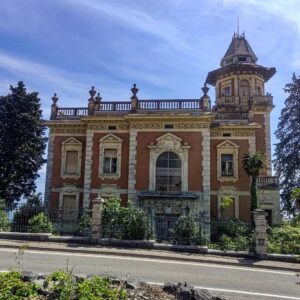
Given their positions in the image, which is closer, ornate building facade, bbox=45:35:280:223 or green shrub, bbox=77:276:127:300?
green shrub, bbox=77:276:127:300

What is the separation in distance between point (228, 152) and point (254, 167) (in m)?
2.97

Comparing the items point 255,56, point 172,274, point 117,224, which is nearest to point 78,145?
point 117,224

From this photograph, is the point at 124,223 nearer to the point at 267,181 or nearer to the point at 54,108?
the point at 267,181

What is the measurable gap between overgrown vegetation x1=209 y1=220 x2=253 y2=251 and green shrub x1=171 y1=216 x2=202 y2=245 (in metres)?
1.15

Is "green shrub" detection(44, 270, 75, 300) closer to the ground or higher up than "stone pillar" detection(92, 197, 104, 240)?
closer to the ground

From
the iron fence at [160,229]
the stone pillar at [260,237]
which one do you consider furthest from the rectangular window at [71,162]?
the stone pillar at [260,237]

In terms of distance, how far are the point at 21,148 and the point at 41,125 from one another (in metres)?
3.16

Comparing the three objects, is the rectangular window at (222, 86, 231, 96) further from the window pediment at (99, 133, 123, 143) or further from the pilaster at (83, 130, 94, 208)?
the pilaster at (83, 130, 94, 208)

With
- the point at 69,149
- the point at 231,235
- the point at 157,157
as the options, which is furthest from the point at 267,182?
the point at 69,149

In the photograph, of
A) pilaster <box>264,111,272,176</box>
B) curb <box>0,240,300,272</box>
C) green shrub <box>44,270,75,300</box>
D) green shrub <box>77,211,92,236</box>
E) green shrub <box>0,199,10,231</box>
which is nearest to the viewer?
green shrub <box>44,270,75,300</box>

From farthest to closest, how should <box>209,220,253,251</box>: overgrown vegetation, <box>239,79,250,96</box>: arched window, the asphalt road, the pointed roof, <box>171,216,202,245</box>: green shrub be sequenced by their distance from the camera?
the pointed roof < <box>239,79,250,96</box>: arched window < <box>209,220,253,251</box>: overgrown vegetation < <box>171,216,202,245</box>: green shrub < the asphalt road

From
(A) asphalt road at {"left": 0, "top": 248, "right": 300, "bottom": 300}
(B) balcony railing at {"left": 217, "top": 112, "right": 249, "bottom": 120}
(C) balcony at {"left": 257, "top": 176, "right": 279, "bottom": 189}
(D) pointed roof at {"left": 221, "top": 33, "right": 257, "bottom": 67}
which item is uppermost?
(D) pointed roof at {"left": 221, "top": 33, "right": 257, "bottom": 67}

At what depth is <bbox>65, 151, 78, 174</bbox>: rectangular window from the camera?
2811cm

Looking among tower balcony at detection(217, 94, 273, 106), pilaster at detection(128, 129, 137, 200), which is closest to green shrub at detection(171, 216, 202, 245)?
pilaster at detection(128, 129, 137, 200)
